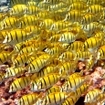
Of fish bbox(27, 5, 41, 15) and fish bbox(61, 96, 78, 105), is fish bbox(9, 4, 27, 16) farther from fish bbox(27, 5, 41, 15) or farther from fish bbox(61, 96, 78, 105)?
fish bbox(61, 96, 78, 105)

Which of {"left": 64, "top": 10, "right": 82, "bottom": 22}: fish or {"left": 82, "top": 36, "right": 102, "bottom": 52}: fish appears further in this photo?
Answer: {"left": 64, "top": 10, "right": 82, "bottom": 22}: fish

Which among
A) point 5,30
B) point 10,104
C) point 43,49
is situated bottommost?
point 10,104

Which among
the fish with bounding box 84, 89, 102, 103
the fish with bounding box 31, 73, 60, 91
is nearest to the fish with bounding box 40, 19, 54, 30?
the fish with bounding box 31, 73, 60, 91

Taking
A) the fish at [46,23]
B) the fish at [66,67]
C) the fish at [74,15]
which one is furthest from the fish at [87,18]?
the fish at [66,67]

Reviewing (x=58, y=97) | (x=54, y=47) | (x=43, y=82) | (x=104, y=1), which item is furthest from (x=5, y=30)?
(x=104, y=1)

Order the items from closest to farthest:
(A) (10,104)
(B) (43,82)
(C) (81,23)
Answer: (B) (43,82)
(A) (10,104)
(C) (81,23)

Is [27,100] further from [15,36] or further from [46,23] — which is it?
→ [46,23]

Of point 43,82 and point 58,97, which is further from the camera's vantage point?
point 43,82

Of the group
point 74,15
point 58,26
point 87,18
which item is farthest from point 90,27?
point 58,26

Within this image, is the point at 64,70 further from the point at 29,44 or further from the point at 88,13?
the point at 88,13
